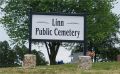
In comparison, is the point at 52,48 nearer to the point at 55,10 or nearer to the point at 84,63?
the point at 55,10

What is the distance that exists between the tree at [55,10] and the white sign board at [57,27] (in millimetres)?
28348

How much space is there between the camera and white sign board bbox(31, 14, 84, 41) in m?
25.8

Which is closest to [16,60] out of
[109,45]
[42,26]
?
[109,45]

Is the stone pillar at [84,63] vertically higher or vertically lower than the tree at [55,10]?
lower

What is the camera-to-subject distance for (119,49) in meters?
85.9

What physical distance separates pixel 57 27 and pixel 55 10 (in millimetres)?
29634

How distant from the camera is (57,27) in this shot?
2584 centimetres

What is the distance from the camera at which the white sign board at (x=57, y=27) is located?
25.8 meters

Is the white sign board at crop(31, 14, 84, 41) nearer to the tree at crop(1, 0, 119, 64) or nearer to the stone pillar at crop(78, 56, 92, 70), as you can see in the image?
the stone pillar at crop(78, 56, 92, 70)

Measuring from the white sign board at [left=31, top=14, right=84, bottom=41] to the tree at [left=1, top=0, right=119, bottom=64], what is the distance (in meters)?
28.3

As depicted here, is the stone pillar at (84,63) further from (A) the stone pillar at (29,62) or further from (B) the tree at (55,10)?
(B) the tree at (55,10)

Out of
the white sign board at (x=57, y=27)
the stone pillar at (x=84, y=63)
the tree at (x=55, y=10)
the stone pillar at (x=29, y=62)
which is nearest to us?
the stone pillar at (x=84, y=63)

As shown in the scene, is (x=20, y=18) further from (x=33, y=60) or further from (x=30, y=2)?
(x=33, y=60)

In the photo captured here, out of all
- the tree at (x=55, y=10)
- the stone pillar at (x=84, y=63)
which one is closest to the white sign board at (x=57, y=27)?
the stone pillar at (x=84, y=63)
